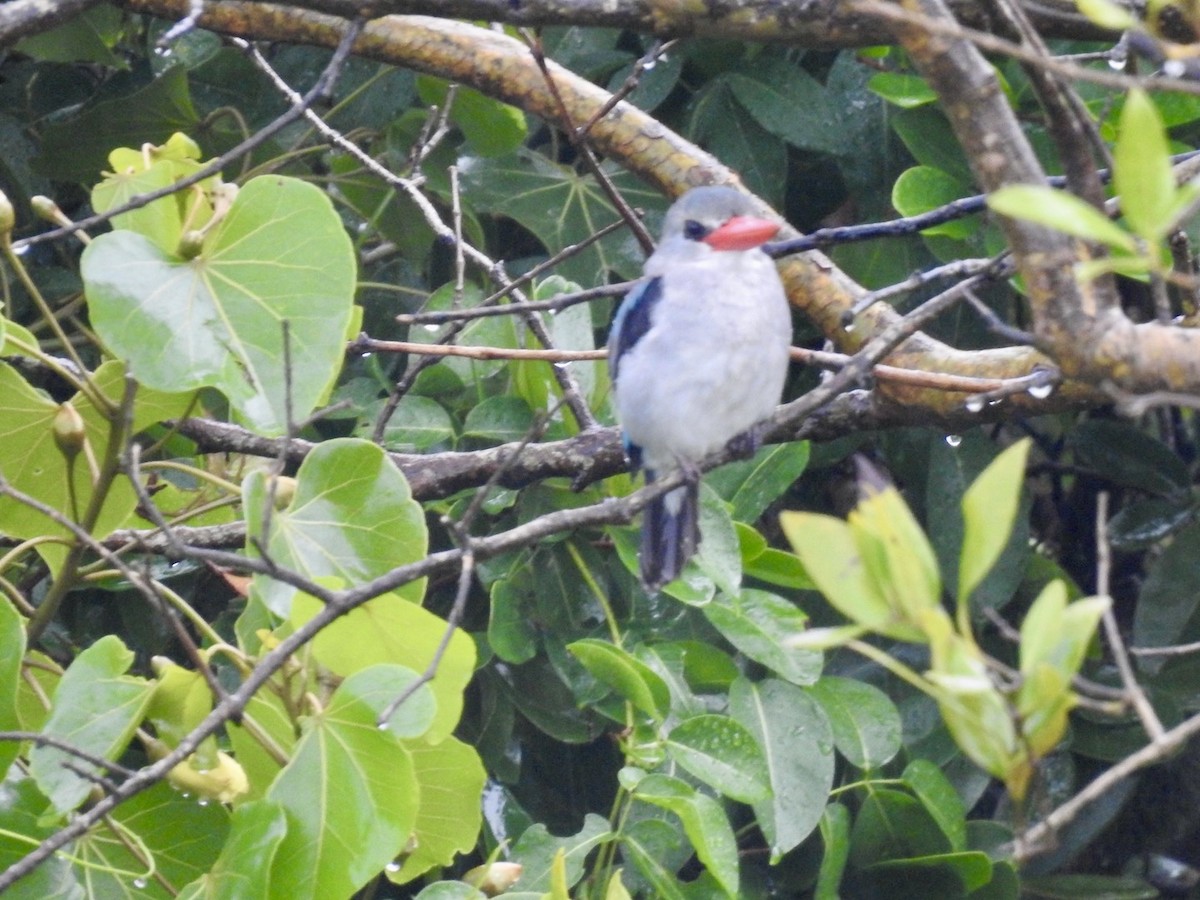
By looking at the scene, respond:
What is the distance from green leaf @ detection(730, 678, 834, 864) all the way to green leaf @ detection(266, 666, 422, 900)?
0.68 m

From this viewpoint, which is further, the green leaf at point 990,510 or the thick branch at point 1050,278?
the thick branch at point 1050,278

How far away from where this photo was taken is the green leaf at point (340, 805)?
5.40 feet

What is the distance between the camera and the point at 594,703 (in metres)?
2.29

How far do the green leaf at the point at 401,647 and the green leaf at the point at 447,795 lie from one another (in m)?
0.11

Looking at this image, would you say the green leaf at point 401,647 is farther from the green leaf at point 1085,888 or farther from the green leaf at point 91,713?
the green leaf at point 1085,888

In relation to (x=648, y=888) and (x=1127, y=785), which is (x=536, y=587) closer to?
(x=648, y=888)

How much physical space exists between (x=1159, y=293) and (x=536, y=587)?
146cm

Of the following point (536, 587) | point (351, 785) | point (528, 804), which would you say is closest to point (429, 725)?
point (351, 785)

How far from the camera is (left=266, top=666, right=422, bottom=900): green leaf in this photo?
1.65 m

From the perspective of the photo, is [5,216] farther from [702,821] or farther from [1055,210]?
[1055,210]

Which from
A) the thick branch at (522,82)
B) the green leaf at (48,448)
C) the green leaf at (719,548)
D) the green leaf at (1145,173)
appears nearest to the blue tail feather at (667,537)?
the green leaf at (719,548)

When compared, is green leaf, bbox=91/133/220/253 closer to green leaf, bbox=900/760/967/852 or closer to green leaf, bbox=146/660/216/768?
green leaf, bbox=146/660/216/768

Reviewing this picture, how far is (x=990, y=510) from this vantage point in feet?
2.85

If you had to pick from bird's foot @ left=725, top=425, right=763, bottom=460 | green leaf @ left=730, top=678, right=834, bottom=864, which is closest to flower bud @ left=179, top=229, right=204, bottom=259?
bird's foot @ left=725, top=425, right=763, bottom=460
